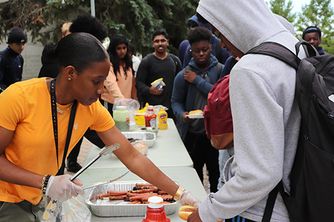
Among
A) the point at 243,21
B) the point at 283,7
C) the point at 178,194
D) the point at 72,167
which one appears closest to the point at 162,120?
the point at 72,167

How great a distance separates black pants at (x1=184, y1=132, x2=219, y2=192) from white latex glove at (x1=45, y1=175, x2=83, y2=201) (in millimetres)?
1909

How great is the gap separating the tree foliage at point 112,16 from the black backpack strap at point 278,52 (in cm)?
809

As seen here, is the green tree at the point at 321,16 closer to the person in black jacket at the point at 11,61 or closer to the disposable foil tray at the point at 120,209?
the person in black jacket at the point at 11,61

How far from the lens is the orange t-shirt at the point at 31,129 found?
53.3 inches

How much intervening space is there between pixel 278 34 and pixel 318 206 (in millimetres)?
482

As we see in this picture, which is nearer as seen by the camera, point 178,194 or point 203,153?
point 178,194

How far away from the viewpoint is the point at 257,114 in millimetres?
1007

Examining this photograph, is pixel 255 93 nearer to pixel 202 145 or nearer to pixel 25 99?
pixel 25 99

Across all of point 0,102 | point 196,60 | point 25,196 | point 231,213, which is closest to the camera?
point 231,213

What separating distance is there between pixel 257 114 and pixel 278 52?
18cm

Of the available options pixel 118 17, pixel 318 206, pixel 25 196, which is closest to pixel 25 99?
pixel 25 196

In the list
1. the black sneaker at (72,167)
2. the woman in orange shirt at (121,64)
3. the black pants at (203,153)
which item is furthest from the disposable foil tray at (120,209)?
→ the woman in orange shirt at (121,64)

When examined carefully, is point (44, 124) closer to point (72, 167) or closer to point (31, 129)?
point (31, 129)

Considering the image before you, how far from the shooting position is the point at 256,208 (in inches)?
44.8
